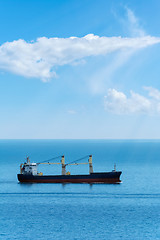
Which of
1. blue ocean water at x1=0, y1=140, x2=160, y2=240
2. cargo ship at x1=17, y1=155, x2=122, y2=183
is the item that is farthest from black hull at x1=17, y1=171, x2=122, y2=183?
blue ocean water at x1=0, y1=140, x2=160, y2=240

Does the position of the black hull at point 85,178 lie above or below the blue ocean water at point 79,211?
above

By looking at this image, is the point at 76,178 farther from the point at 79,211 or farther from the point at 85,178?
the point at 79,211

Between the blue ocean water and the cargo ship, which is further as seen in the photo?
the cargo ship

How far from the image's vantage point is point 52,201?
78.8 meters

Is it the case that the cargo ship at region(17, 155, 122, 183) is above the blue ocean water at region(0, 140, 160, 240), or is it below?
above

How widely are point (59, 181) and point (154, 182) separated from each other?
31.4 metres

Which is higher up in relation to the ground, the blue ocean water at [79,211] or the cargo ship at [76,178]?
the cargo ship at [76,178]

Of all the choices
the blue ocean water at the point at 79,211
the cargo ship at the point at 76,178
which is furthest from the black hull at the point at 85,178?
the blue ocean water at the point at 79,211

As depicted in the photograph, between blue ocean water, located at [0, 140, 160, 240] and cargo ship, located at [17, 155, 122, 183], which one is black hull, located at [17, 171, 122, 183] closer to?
cargo ship, located at [17, 155, 122, 183]

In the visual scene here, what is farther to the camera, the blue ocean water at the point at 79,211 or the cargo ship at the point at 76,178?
the cargo ship at the point at 76,178

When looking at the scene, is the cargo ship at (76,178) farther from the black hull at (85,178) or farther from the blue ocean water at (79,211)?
the blue ocean water at (79,211)

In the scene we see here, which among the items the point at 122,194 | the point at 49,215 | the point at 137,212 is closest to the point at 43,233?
the point at 49,215

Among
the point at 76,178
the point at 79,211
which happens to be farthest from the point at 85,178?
the point at 79,211

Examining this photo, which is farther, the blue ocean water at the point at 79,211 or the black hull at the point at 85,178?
the black hull at the point at 85,178
